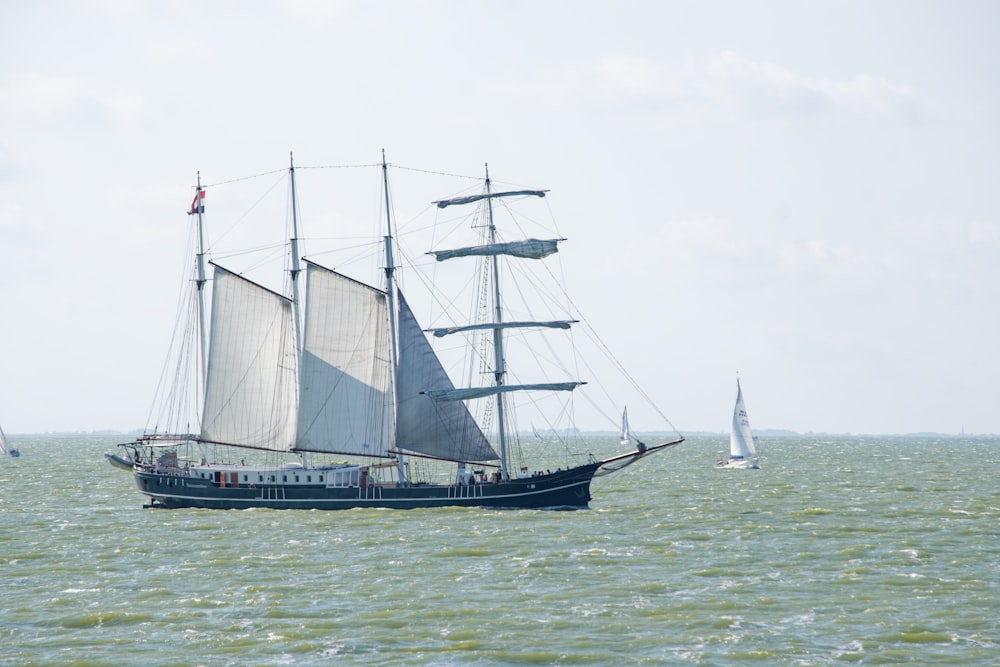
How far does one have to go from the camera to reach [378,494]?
71562mm

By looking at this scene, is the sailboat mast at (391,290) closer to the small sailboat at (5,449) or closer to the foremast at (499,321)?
the foremast at (499,321)

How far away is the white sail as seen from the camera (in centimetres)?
12175

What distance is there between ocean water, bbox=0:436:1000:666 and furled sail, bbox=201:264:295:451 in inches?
228

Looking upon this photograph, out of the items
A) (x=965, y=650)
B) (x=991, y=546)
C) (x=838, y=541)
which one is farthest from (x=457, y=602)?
(x=991, y=546)

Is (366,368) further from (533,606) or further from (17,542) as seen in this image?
(533,606)

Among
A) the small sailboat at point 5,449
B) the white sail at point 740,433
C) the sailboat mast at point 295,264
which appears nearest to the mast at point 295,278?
the sailboat mast at point 295,264

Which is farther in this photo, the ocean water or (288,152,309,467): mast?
(288,152,309,467): mast

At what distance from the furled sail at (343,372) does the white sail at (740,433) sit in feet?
188

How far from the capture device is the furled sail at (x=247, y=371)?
7388 centimetres

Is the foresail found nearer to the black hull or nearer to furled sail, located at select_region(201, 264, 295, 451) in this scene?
the black hull

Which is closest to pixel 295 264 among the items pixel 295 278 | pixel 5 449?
pixel 295 278

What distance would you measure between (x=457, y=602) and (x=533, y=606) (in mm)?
2587

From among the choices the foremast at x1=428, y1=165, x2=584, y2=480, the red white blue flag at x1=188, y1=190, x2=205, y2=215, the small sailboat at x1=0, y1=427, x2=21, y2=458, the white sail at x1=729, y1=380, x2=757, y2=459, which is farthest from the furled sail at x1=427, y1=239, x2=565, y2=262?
the small sailboat at x1=0, y1=427, x2=21, y2=458

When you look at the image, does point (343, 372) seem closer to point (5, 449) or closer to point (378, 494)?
point (378, 494)
